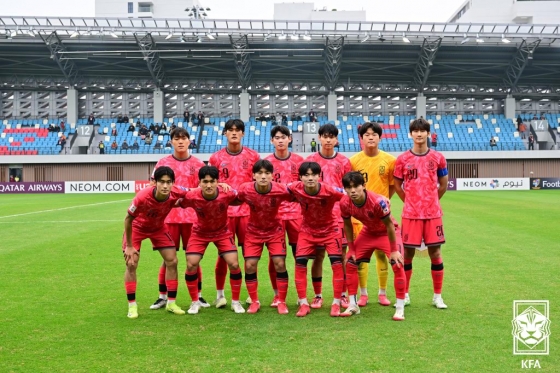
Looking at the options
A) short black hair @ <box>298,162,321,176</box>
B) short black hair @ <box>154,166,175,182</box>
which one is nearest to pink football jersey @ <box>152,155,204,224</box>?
short black hair @ <box>154,166,175,182</box>

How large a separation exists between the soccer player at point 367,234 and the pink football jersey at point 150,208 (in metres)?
1.95

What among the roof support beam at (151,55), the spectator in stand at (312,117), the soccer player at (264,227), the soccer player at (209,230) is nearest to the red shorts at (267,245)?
the soccer player at (264,227)

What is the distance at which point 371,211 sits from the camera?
5988mm

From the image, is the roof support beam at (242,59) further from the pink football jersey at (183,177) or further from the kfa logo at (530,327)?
the kfa logo at (530,327)

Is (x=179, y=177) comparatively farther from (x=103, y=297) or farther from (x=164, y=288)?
(x=103, y=297)

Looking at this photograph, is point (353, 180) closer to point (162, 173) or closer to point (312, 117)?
point (162, 173)

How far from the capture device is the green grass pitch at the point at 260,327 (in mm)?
4492

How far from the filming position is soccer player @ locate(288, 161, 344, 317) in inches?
240

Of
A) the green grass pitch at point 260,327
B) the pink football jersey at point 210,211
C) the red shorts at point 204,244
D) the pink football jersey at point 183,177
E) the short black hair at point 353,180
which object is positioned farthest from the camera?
the pink football jersey at point 183,177

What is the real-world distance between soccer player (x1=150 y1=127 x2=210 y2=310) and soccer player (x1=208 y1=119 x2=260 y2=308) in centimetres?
28

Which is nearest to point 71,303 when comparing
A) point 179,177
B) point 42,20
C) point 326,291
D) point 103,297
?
point 103,297

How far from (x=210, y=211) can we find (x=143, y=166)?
37940 mm

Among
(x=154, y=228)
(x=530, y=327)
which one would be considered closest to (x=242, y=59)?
(x=154, y=228)

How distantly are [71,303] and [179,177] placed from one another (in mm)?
2074
